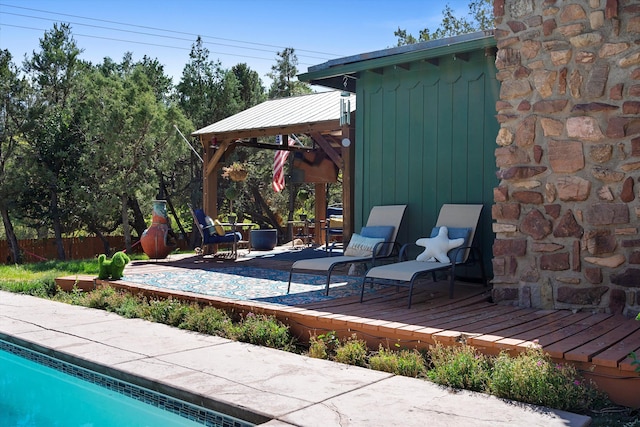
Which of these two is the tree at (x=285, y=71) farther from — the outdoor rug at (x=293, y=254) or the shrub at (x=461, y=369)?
the shrub at (x=461, y=369)

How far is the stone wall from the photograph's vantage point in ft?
15.0

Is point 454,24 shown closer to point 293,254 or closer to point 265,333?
point 293,254

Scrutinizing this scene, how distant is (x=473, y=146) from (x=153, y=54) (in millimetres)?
15498

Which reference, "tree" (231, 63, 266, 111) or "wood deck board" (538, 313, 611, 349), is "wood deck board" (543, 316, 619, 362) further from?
"tree" (231, 63, 266, 111)

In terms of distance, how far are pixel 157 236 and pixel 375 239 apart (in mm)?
4908

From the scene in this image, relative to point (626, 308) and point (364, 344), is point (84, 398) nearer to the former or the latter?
point (364, 344)

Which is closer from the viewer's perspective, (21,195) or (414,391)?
(414,391)

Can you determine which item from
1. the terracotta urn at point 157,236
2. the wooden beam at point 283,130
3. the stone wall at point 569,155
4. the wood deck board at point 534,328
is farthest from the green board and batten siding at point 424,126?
the terracotta urn at point 157,236

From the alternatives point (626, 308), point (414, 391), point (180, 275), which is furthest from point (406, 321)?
point (180, 275)

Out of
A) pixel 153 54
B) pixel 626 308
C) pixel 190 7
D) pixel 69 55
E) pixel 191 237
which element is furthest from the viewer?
pixel 153 54

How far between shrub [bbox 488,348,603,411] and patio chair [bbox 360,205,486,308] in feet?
5.86

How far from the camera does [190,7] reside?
13984 mm

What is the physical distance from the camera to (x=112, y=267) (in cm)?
738

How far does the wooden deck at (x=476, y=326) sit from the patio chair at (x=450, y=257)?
0.25m
